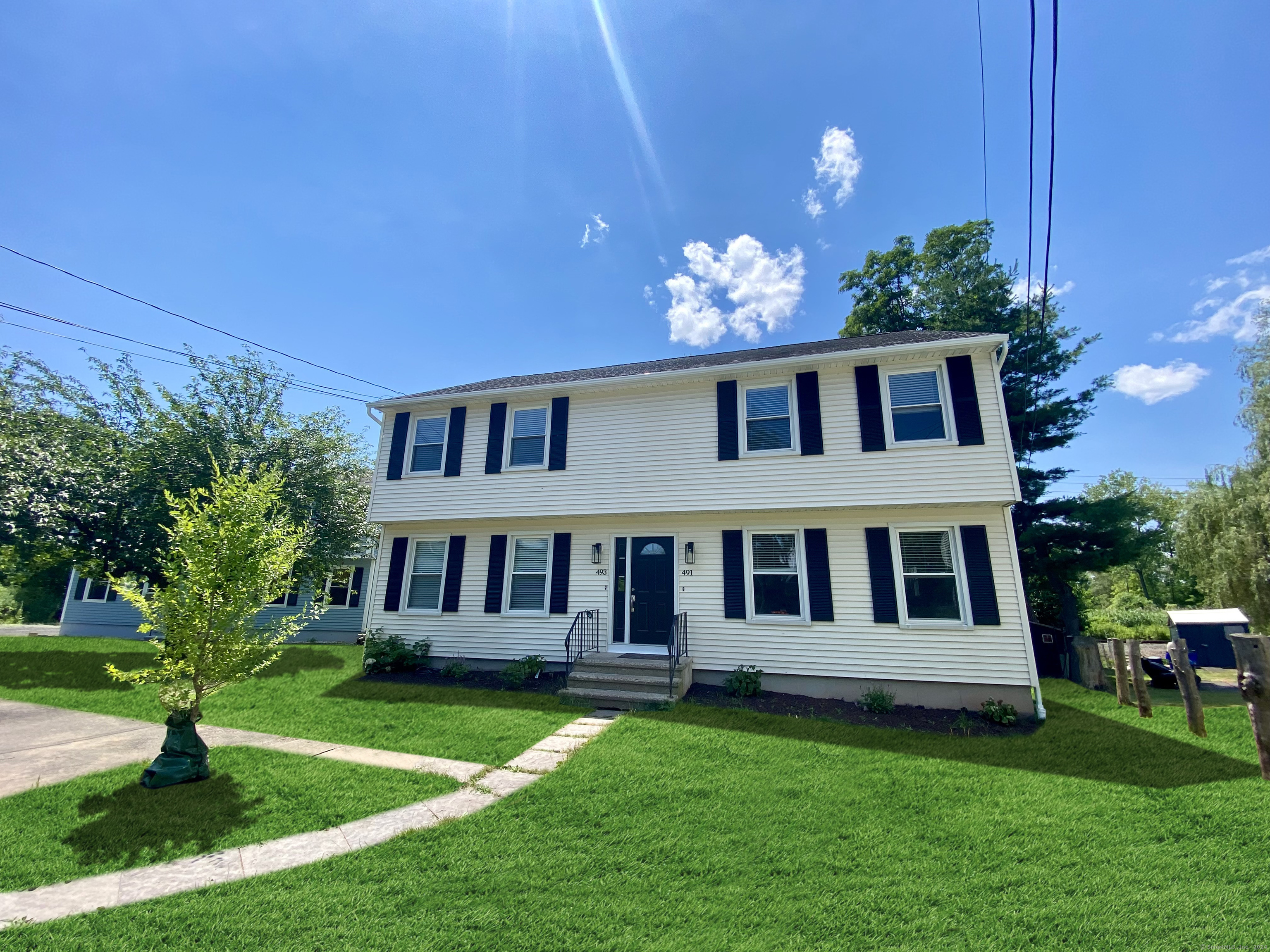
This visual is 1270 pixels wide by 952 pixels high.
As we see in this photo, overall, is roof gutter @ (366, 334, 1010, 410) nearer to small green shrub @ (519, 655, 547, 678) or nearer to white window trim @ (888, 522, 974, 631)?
white window trim @ (888, 522, 974, 631)

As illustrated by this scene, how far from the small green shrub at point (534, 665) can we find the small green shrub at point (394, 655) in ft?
7.19

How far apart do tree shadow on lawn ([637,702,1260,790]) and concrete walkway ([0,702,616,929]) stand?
287 centimetres

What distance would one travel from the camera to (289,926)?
9.43 feet

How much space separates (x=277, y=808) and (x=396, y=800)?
99 centimetres

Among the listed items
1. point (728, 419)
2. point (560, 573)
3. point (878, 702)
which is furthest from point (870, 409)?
point (560, 573)

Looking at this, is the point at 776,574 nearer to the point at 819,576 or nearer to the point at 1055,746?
the point at 819,576

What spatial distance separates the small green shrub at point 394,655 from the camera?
9.94 metres

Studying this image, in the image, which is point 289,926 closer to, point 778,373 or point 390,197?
point 778,373

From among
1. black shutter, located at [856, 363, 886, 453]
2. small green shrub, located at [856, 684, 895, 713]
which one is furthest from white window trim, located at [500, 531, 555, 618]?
black shutter, located at [856, 363, 886, 453]

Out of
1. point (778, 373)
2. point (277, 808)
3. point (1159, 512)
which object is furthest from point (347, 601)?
point (1159, 512)

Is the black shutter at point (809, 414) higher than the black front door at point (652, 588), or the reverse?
the black shutter at point (809, 414)

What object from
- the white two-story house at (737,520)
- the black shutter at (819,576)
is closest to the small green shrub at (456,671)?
the white two-story house at (737,520)

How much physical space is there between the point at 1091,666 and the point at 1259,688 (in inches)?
243

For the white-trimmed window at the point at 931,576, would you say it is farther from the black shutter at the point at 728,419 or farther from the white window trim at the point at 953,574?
the black shutter at the point at 728,419
